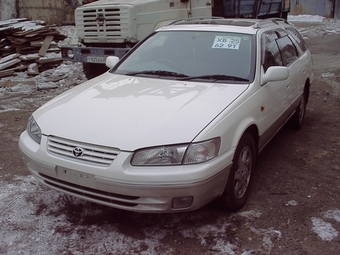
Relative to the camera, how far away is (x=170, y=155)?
2.99 meters

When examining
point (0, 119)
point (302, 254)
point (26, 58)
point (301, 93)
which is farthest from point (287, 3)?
point (302, 254)

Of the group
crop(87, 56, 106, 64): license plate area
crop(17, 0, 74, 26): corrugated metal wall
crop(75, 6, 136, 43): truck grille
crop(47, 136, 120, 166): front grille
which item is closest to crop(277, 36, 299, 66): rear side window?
crop(47, 136, 120, 166): front grille

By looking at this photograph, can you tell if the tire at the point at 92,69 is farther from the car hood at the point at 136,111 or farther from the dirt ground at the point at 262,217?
the car hood at the point at 136,111

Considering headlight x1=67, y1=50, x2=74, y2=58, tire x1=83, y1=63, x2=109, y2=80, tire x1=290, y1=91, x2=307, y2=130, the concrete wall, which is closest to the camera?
tire x1=290, y1=91, x2=307, y2=130

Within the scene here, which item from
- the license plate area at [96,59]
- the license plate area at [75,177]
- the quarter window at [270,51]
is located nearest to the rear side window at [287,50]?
the quarter window at [270,51]

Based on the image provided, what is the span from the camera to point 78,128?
3.20m

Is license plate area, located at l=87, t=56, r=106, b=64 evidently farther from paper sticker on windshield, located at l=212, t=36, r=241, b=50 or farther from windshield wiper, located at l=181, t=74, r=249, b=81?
windshield wiper, located at l=181, t=74, r=249, b=81

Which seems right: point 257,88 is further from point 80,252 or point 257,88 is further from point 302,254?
point 80,252

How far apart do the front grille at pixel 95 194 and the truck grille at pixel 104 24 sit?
4.94 metres

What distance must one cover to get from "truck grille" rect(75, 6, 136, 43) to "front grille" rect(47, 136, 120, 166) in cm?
487

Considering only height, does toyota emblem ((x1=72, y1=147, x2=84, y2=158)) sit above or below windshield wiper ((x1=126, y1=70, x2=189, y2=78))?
below

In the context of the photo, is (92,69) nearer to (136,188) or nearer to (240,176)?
(240,176)

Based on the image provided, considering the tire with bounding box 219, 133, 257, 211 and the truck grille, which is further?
the truck grille

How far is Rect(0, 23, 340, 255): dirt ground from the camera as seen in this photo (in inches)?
124
